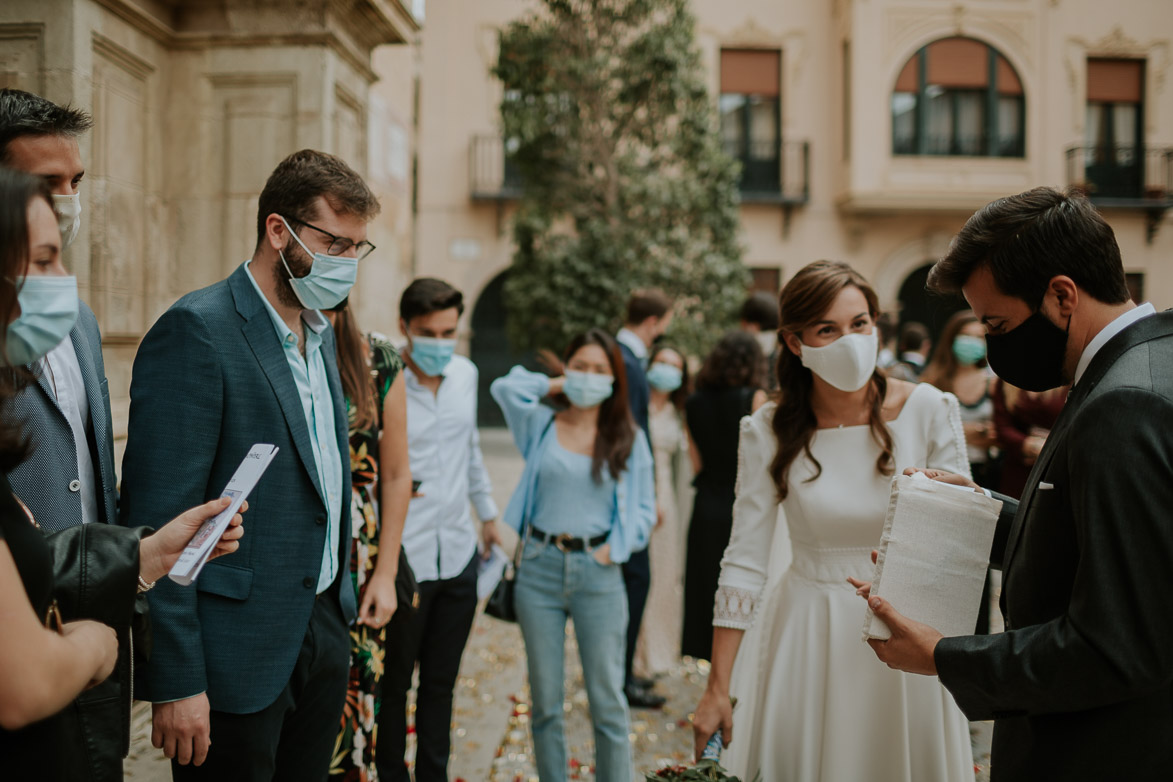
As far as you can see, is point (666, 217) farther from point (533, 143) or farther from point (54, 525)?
point (54, 525)

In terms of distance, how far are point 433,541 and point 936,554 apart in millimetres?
2323

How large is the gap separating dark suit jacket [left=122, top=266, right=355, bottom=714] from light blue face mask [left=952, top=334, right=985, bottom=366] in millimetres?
4920

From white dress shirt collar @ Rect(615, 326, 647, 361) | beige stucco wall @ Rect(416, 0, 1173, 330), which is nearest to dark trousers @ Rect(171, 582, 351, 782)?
white dress shirt collar @ Rect(615, 326, 647, 361)

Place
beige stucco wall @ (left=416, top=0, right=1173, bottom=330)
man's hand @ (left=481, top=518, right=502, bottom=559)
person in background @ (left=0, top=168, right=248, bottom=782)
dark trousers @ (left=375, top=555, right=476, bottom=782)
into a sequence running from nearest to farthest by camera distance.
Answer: person in background @ (left=0, top=168, right=248, bottom=782)
dark trousers @ (left=375, top=555, right=476, bottom=782)
man's hand @ (left=481, top=518, right=502, bottom=559)
beige stucco wall @ (left=416, top=0, right=1173, bottom=330)

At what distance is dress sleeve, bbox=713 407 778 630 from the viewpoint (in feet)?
9.07

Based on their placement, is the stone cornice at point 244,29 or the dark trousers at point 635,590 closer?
the stone cornice at point 244,29

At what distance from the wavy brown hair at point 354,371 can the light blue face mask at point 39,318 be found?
1524 mm

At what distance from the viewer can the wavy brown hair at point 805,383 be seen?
2811mm

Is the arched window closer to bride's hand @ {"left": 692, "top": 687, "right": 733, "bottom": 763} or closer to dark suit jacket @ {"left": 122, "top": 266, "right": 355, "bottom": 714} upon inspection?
bride's hand @ {"left": 692, "top": 687, "right": 733, "bottom": 763}

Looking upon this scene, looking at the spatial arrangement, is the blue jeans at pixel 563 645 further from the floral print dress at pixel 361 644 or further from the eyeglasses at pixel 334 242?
the eyeglasses at pixel 334 242

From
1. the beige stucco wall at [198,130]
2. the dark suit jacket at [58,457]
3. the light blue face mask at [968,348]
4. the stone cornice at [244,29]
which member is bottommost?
the dark suit jacket at [58,457]

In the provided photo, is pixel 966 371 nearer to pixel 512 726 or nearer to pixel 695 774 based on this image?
pixel 512 726

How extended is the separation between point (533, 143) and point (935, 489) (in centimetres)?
1180

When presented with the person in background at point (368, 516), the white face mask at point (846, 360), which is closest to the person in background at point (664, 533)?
the person in background at point (368, 516)
